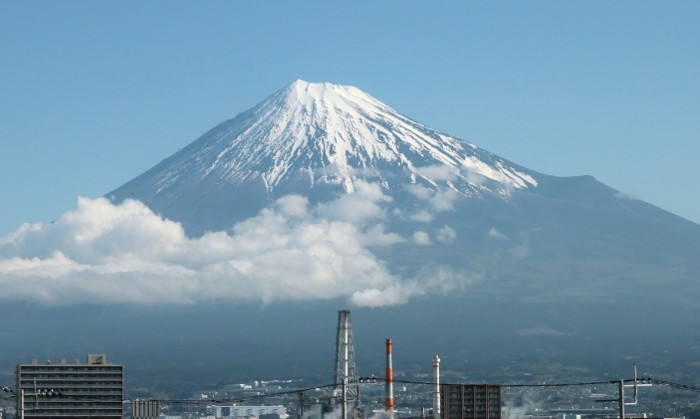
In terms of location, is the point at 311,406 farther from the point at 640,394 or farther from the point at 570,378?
the point at 570,378

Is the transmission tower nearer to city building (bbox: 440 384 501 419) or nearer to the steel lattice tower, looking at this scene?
the steel lattice tower

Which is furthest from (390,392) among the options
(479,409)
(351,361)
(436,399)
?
(479,409)

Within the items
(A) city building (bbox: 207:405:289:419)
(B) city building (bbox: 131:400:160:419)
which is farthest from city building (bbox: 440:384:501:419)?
(A) city building (bbox: 207:405:289:419)

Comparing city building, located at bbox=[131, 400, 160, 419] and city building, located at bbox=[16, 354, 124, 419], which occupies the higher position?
city building, located at bbox=[16, 354, 124, 419]

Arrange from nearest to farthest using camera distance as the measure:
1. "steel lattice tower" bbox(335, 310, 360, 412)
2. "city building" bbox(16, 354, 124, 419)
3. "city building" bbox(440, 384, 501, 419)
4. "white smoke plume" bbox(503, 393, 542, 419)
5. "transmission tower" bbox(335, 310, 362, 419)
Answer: "transmission tower" bbox(335, 310, 362, 419), "steel lattice tower" bbox(335, 310, 360, 412), "city building" bbox(16, 354, 124, 419), "city building" bbox(440, 384, 501, 419), "white smoke plume" bbox(503, 393, 542, 419)

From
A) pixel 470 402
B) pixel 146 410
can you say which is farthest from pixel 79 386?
pixel 470 402

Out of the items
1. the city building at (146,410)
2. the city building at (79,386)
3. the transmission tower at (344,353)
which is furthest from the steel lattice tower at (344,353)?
the city building at (79,386)

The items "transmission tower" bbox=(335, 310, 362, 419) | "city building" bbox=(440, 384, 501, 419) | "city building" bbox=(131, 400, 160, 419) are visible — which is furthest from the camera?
"city building" bbox=(440, 384, 501, 419)
